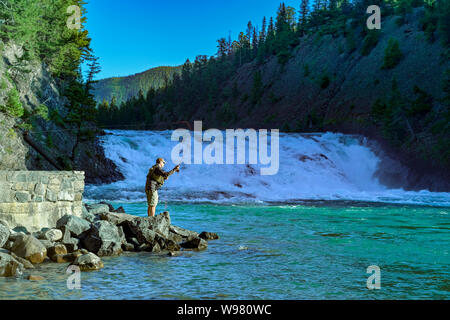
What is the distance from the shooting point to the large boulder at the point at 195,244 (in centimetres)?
1196

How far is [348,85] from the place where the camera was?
6106 centimetres

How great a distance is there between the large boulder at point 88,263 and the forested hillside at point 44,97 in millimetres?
18677

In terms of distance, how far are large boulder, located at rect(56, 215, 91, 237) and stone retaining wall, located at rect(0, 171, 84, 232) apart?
37cm

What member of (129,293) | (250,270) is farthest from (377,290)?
(129,293)

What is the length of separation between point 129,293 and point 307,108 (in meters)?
61.9

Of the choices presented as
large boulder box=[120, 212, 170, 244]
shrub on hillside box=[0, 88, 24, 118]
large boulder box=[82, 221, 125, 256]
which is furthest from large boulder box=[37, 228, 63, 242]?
shrub on hillside box=[0, 88, 24, 118]

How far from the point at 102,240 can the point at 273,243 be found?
194 inches

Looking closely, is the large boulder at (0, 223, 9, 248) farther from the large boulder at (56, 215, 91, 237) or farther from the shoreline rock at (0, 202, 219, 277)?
the large boulder at (56, 215, 91, 237)

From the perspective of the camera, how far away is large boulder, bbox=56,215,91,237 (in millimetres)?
11086

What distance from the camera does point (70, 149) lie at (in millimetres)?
34469

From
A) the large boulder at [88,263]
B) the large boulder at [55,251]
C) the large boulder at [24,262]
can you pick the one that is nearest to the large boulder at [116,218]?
the large boulder at [55,251]

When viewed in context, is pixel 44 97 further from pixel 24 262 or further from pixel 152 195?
pixel 24 262

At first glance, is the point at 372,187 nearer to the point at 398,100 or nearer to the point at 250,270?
the point at 398,100

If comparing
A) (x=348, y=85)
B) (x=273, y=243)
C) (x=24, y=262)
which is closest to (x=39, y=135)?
(x=273, y=243)
